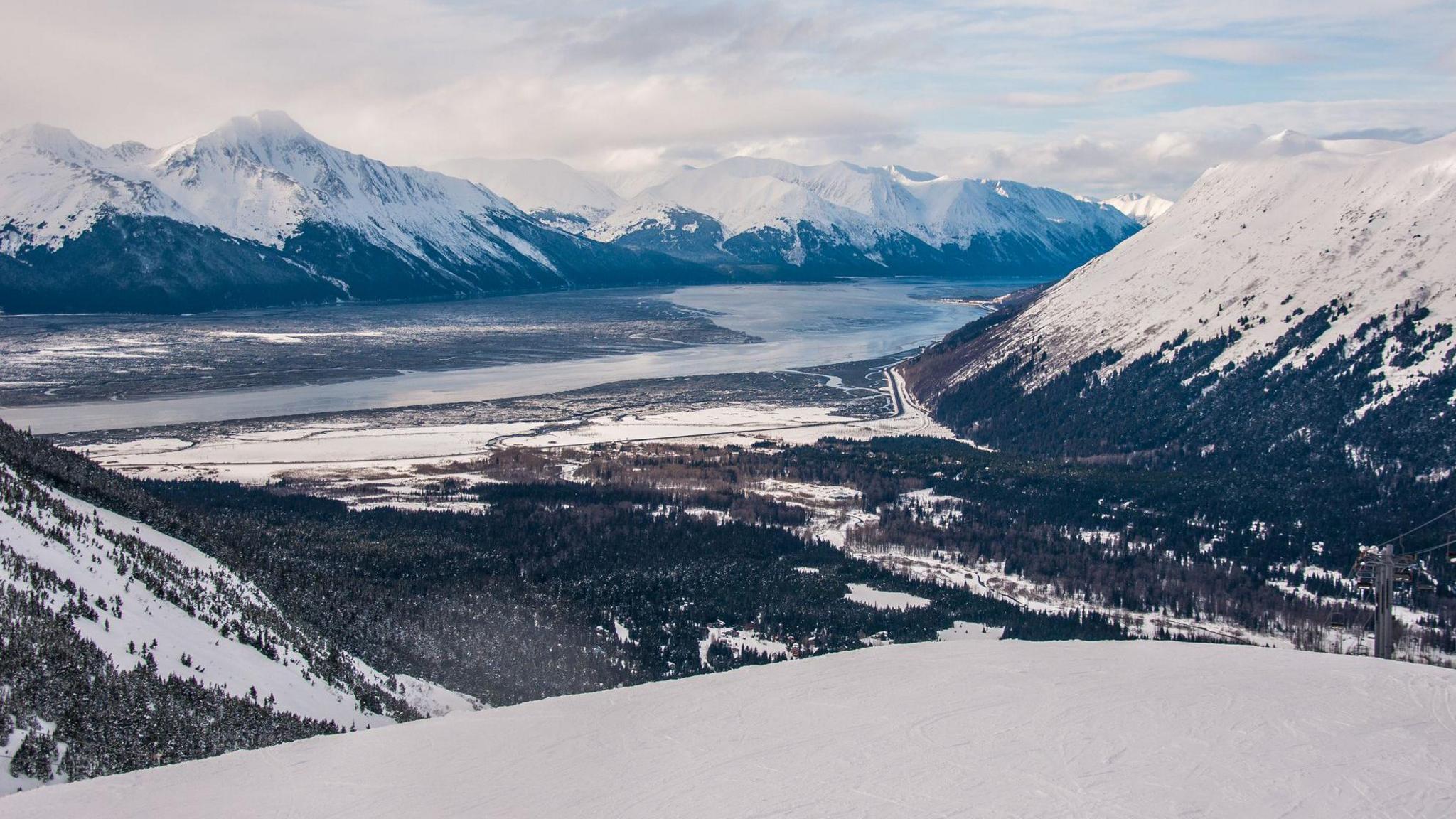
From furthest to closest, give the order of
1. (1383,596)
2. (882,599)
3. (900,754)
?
(882,599) → (1383,596) → (900,754)

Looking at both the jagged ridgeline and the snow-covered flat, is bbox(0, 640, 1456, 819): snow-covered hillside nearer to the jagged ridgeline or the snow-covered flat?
the snow-covered flat

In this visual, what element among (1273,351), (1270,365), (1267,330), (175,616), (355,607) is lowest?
(355,607)

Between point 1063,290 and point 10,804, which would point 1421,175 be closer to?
point 1063,290

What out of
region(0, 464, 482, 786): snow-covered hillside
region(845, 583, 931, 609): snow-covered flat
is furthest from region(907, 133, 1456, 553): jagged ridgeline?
region(0, 464, 482, 786): snow-covered hillside

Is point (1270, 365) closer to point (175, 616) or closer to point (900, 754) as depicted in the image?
point (175, 616)

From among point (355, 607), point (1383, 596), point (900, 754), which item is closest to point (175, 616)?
point (355, 607)

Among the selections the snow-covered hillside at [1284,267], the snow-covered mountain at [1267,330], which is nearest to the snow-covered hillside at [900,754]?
the snow-covered mountain at [1267,330]

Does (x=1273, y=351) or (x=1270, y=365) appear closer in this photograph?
(x=1270, y=365)

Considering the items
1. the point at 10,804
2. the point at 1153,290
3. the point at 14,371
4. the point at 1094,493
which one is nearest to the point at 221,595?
the point at 10,804
